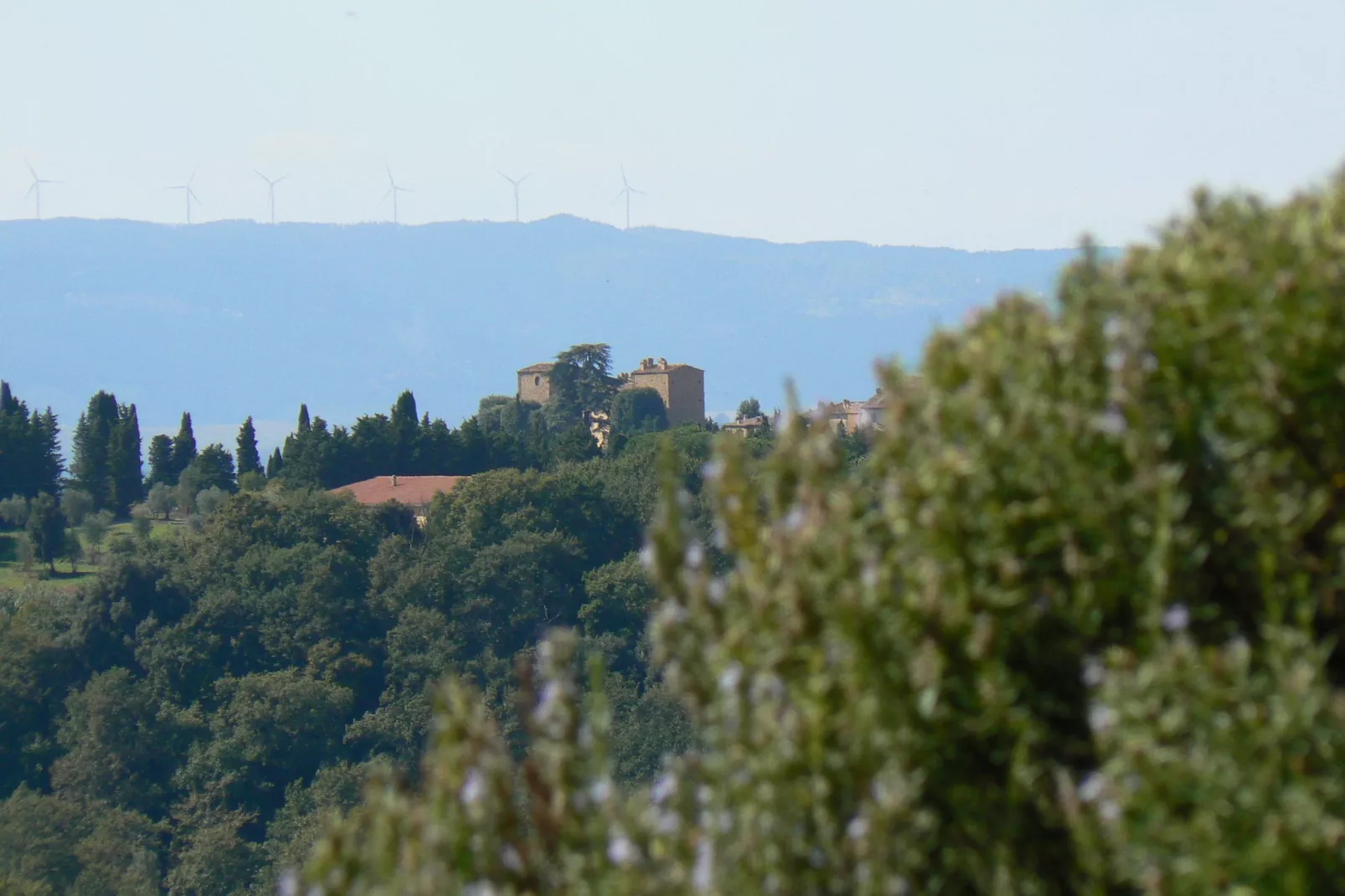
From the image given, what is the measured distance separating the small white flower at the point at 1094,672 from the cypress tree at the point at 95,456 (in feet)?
291

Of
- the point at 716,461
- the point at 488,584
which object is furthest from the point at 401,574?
the point at 716,461

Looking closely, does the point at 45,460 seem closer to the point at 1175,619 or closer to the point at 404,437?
the point at 404,437

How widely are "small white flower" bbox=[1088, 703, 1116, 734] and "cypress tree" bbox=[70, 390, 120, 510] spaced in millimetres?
88798

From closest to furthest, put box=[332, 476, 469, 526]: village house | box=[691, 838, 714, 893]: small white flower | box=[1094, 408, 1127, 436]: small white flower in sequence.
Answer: box=[1094, 408, 1127, 436]: small white flower → box=[691, 838, 714, 893]: small white flower → box=[332, 476, 469, 526]: village house

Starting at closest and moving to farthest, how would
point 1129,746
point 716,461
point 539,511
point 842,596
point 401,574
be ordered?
point 1129,746, point 842,596, point 716,461, point 401,574, point 539,511

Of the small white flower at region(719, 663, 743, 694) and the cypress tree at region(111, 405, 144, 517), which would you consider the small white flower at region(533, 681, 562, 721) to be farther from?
the cypress tree at region(111, 405, 144, 517)

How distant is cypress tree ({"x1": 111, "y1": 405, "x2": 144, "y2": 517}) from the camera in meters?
88.1

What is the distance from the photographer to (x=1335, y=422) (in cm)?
246

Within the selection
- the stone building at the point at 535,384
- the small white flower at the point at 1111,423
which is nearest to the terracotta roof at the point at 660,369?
the stone building at the point at 535,384

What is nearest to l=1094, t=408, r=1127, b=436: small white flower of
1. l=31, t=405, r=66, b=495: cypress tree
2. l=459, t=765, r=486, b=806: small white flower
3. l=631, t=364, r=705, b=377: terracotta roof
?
l=459, t=765, r=486, b=806: small white flower

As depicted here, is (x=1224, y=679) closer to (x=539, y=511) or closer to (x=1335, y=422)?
(x=1335, y=422)

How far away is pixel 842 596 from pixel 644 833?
534 mm

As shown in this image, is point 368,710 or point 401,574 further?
point 401,574

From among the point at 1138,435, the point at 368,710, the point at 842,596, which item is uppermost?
the point at 1138,435
